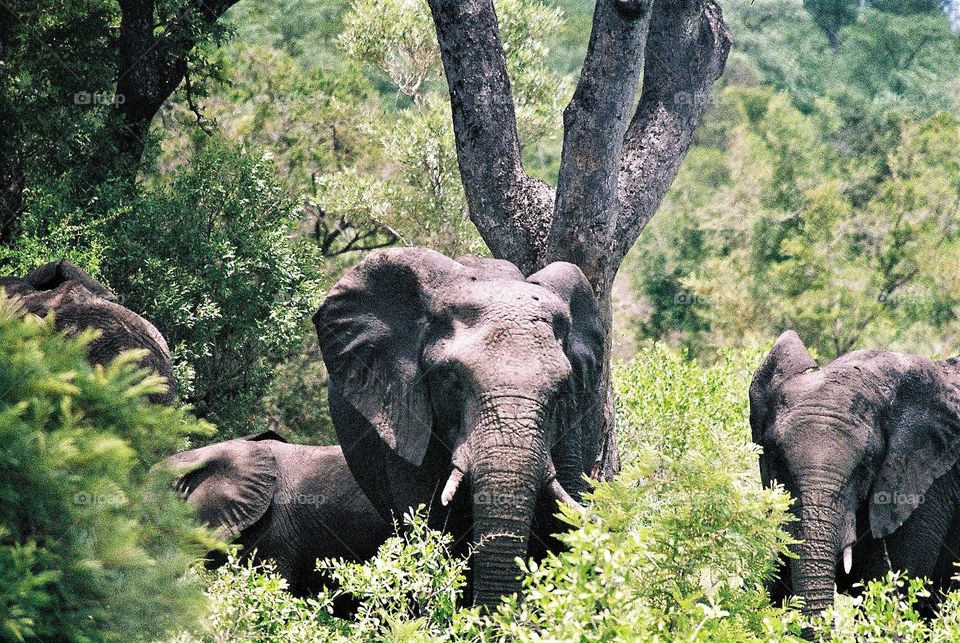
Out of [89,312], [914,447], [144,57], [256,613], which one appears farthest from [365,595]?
[144,57]

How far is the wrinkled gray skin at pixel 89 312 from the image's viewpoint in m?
9.41

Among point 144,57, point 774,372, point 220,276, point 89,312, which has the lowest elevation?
point 774,372

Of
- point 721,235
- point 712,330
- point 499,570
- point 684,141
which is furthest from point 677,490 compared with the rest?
point 721,235

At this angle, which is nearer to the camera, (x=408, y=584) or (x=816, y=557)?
(x=408, y=584)

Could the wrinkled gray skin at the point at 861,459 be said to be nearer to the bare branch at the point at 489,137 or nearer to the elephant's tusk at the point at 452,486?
the elephant's tusk at the point at 452,486

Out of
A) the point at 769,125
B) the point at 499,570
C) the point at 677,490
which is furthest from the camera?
the point at 769,125

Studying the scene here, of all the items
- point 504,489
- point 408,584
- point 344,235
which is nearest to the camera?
point 408,584

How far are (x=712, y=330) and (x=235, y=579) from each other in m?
24.4

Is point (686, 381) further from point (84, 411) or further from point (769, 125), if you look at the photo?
point (769, 125)

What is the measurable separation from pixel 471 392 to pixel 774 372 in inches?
102

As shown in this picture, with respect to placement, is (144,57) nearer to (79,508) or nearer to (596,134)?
(596,134)

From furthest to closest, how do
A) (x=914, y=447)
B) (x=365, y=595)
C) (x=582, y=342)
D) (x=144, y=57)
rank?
(x=144, y=57)
(x=914, y=447)
(x=582, y=342)
(x=365, y=595)

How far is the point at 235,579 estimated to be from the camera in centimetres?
733

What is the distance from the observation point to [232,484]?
9.83m
